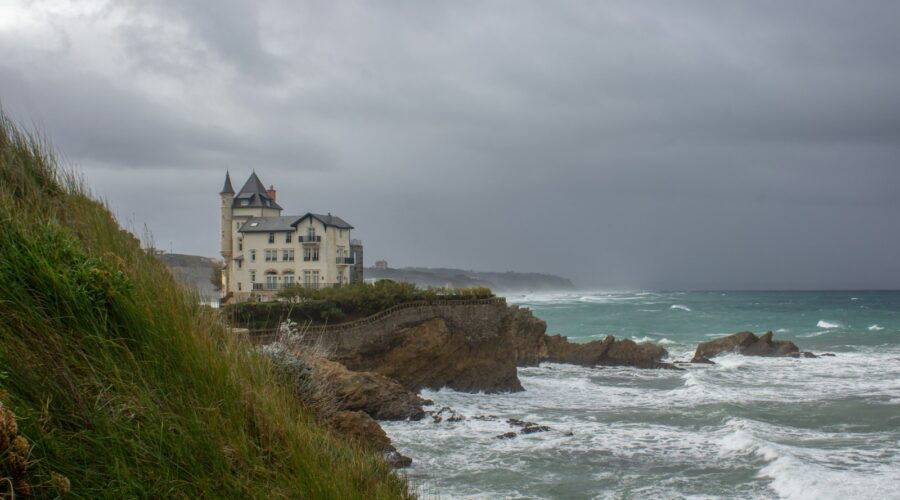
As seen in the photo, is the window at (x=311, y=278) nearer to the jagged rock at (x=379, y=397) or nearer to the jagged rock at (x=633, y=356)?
the jagged rock at (x=379, y=397)

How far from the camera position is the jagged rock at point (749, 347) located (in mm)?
47375

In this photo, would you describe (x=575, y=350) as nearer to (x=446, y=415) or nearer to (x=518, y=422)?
(x=446, y=415)

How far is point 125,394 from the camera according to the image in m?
3.91

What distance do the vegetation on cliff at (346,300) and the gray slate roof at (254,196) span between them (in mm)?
11620

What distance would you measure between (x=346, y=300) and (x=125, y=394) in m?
31.1

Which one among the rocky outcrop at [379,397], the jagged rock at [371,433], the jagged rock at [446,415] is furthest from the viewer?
the jagged rock at [446,415]

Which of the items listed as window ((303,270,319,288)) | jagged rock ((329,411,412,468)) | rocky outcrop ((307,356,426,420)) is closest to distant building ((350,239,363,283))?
window ((303,270,319,288))

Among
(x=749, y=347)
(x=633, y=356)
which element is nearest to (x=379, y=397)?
(x=633, y=356)

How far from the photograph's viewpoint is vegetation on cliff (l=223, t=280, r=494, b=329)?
32.8 meters

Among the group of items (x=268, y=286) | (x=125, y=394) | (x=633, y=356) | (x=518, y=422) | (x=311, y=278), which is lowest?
(x=518, y=422)

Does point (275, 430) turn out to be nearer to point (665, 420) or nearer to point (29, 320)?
point (29, 320)

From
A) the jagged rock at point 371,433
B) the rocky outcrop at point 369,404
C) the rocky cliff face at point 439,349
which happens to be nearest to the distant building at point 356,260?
the rocky cliff face at point 439,349

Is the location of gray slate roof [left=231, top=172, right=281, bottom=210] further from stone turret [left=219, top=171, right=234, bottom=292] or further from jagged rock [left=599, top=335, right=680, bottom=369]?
jagged rock [left=599, top=335, right=680, bottom=369]

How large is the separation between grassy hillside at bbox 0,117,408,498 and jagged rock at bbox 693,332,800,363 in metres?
46.0
